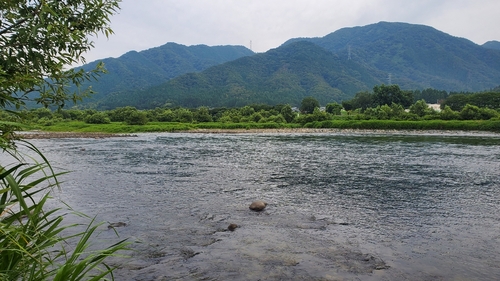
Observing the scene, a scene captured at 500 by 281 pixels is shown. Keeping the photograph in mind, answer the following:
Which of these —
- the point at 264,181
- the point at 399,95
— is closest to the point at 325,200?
the point at 264,181

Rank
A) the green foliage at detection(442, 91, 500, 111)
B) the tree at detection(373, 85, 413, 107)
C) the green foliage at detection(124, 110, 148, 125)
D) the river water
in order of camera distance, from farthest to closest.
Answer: the tree at detection(373, 85, 413, 107), the green foliage at detection(442, 91, 500, 111), the green foliage at detection(124, 110, 148, 125), the river water

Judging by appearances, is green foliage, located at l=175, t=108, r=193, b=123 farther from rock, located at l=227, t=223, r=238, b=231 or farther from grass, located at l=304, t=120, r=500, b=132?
rock, located at l=227, t=223, r=238, b=231

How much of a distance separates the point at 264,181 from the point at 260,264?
1231cm

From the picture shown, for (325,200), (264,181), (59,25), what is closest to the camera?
(59,25)

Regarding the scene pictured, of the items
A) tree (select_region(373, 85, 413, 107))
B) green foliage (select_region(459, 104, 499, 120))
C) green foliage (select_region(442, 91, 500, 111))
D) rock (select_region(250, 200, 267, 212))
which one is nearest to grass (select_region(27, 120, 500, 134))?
green foliage (select_region(459, 104, 499, 120))

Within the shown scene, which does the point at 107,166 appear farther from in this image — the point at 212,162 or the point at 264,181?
the point at 264,181

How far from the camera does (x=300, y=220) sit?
529 inches

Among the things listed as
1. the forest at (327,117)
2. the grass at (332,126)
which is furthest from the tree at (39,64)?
the grass at (332,126)

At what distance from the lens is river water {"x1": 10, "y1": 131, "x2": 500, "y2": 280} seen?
9227mm

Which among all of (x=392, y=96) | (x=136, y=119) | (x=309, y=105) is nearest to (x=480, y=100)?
(x=392, y=96)

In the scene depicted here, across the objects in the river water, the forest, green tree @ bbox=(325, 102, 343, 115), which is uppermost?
green tree @ bbox=(325, 102, 343, 115)

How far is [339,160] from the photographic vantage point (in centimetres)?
3123

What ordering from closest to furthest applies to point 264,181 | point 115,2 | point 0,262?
point 0,262 < point 115,2 < point 264,181

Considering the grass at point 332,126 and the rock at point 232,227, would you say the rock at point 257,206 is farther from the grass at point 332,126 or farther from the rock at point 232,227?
the grass at point 332,126
